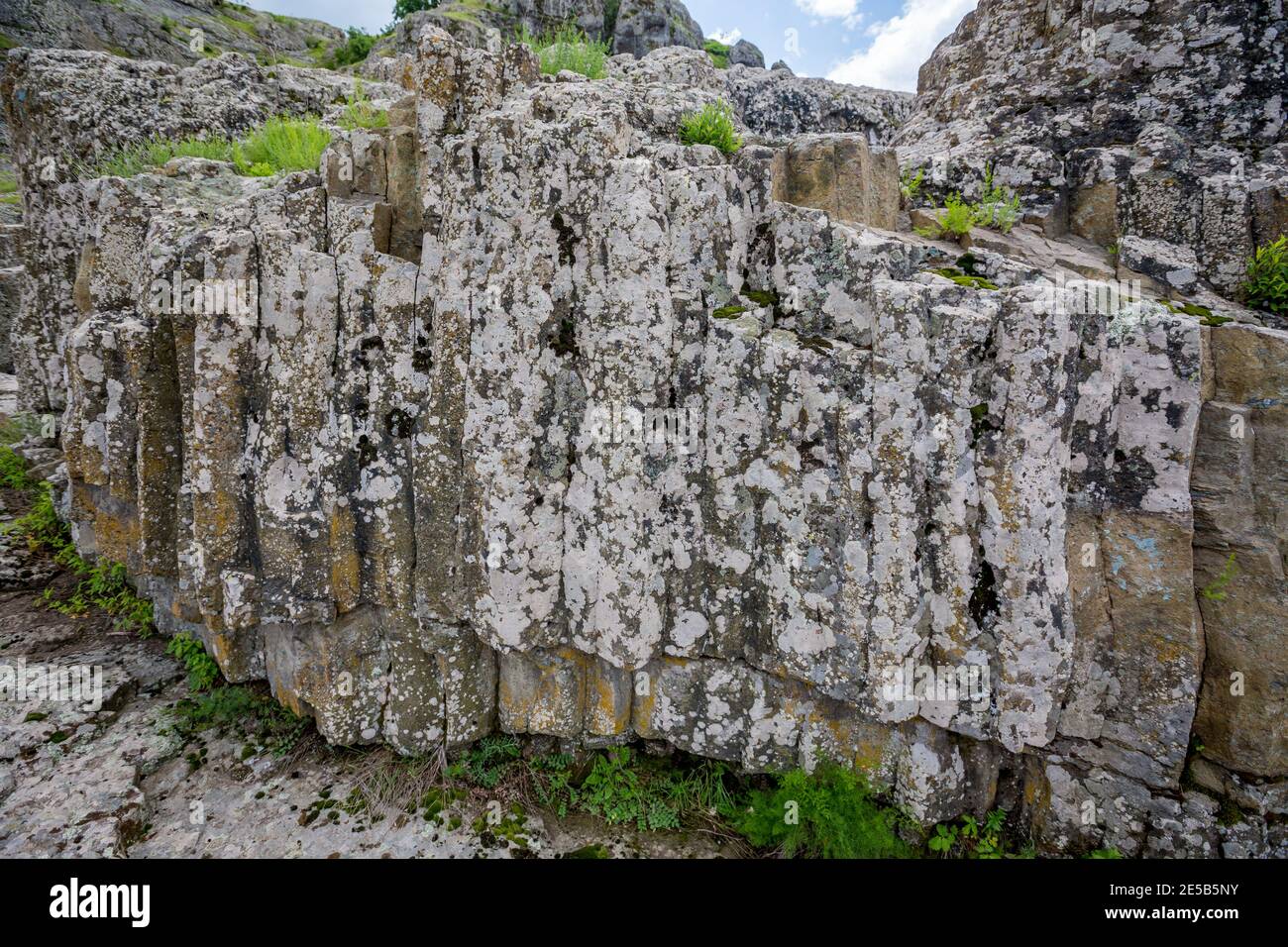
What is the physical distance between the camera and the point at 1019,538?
16.2ft

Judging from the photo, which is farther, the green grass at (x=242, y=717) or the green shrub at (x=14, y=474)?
the green shrub at (x=14, y=474)

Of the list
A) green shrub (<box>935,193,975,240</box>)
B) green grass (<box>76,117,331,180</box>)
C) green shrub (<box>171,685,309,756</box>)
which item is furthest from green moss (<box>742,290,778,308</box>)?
green shrub (<box>171,685,309,756</box>)

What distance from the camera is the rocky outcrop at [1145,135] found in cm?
600

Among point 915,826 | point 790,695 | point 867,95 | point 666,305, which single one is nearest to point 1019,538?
point 790,695

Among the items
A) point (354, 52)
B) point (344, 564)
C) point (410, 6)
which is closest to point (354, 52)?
point (354, 52)

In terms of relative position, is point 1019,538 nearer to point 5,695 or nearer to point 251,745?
point 251,745

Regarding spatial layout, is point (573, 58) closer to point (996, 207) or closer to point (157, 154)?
point (996, 207)

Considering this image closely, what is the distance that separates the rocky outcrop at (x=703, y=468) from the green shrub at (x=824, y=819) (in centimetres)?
25

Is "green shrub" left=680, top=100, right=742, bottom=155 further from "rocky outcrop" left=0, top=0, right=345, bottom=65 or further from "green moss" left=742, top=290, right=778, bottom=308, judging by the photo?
"rocky outcrop" left=0, top=0, right=345, bottom=65

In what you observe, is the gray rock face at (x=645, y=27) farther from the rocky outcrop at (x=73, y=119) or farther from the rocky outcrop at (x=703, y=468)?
the rocky outcrop at (x=703, y=468)

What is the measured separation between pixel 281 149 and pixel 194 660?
254 inches

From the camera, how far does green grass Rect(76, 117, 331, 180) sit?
756 cm

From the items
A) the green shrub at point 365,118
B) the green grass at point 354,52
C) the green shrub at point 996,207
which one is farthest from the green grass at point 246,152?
the green grass at point 354,52

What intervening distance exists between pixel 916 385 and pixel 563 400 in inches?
120
